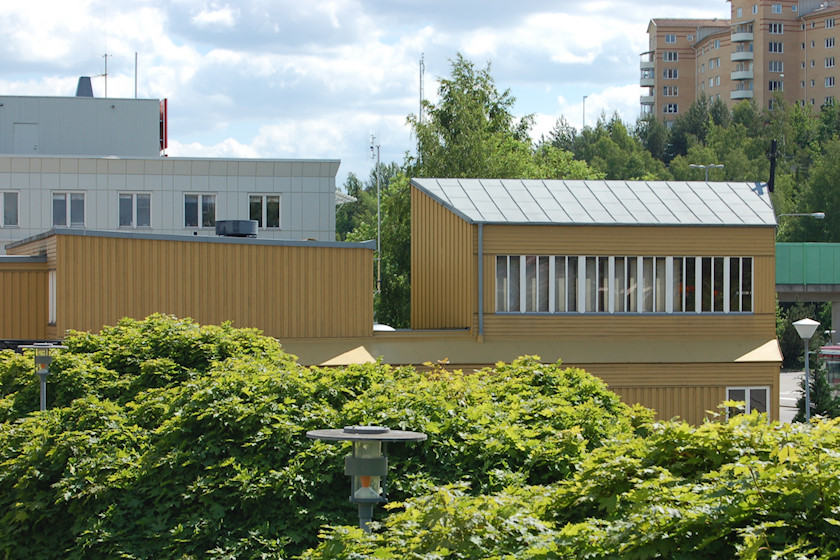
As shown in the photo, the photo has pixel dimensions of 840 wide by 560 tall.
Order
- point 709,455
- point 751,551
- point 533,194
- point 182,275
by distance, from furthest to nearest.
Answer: point 533,194, point 182,275, point 709,455, point 751,551

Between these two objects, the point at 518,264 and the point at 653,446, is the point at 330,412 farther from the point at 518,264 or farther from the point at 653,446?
the point at 518,264

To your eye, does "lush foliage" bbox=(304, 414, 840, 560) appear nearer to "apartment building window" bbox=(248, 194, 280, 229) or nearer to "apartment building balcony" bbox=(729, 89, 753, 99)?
"apartment building window" bbox=(248, 194, 280, 229)

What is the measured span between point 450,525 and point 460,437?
3408 mm

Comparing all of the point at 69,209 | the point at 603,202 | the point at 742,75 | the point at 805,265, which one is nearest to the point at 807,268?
the point at 805,265

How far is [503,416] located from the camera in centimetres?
1072

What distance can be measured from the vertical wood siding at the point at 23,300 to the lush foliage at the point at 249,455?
1138 centimetres

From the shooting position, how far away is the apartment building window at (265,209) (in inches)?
1833

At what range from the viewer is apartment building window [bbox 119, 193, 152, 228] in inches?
1816

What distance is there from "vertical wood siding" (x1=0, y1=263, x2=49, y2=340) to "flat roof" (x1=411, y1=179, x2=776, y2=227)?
9471mm

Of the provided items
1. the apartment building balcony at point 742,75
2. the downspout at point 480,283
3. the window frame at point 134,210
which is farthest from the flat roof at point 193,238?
the apartment building balcony at point 742,75

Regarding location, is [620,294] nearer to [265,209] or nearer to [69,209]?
[265,209]

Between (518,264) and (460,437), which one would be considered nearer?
(460,437)

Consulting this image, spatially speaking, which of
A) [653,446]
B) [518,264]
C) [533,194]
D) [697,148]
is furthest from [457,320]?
[697,148]

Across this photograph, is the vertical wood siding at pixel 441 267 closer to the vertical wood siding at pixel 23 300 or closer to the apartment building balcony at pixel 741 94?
the vertical wood siding at pixel 23 300
